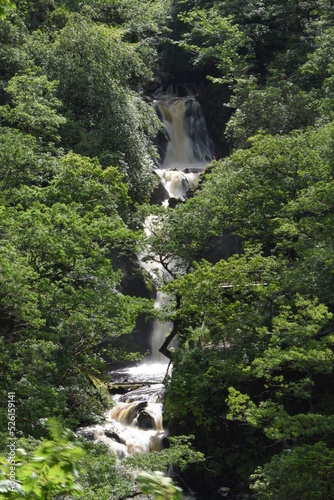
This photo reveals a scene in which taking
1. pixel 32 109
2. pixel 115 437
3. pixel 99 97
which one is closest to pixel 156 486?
pixel 115 437

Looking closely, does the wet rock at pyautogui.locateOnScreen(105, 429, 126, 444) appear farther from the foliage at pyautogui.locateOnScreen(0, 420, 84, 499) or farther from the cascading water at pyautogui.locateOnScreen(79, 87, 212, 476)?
the foliage at pyautogui.locateOnScreen(0, 420, 84, 499)

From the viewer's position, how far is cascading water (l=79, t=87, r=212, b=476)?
630 inches

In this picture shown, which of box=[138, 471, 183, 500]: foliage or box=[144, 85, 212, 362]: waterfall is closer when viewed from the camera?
box=[138, 471, 183, 500]: foliage

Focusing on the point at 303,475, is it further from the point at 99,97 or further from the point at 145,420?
the point at 99,97

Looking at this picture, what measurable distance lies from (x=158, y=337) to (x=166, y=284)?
5435mm

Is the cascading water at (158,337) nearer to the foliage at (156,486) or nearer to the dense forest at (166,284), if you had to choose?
the dense forest at (166,284)

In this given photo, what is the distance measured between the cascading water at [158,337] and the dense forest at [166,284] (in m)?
0.73

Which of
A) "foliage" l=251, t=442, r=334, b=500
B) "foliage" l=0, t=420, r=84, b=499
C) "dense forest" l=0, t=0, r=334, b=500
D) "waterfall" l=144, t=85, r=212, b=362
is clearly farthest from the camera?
"waterfall" l=144, t=85, r=212, b=362

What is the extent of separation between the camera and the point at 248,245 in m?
17.8

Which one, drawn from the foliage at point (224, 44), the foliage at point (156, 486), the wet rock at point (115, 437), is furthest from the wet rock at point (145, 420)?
the foliage at point (224, 44)

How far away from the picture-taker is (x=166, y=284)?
1917 cm

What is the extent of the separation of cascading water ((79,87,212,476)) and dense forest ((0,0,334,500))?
28.8 inches

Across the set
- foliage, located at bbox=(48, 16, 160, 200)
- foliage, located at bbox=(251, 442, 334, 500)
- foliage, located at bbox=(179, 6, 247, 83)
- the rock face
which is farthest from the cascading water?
foliage, located at bbox=(251, 442, 334, 500)

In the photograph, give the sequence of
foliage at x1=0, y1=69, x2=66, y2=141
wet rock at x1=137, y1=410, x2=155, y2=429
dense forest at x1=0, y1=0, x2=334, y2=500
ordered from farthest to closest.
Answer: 1. foliage at x1=0, y1=69, x2=66, y2=141
2. wet rock at x1=137, y1=410, x2=155, y2=429
3. dense forest at x1=0, y1=0, x2=334, y2=500
